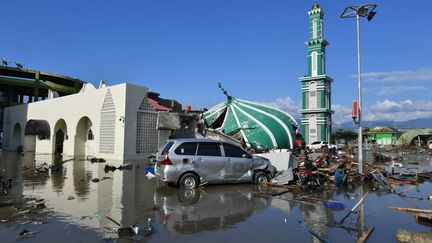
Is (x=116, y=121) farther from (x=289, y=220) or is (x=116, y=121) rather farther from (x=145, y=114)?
(x=289, y=220)

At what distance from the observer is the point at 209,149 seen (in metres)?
11.9

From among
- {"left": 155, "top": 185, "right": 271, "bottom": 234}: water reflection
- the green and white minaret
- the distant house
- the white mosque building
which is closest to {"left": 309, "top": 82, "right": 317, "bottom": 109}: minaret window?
the green and white minaret

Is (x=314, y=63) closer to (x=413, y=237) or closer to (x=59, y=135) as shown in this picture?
(x=59, y=135)

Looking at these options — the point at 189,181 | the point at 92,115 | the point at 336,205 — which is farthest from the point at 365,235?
the point at 92,115

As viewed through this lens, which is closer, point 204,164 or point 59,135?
point 204,164

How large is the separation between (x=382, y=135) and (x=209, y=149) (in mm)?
84428

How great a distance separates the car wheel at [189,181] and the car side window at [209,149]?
81cm

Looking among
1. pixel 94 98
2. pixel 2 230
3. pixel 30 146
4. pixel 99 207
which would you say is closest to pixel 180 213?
pixel 99 207

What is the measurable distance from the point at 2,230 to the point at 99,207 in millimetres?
2404

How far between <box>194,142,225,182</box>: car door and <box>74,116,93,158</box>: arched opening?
Result: 66.3 feet

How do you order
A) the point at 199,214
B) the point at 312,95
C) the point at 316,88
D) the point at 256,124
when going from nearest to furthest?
the point at 199,214 → the point at 256,124 → the point at 316,88 → the point at 312,95

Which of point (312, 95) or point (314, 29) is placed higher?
point (314, 29)

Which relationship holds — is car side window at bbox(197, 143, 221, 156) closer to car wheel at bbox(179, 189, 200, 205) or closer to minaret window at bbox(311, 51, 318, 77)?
car wheel at bbox(179, 189, 200, 205)

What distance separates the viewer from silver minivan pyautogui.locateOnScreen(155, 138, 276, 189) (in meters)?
11.4
